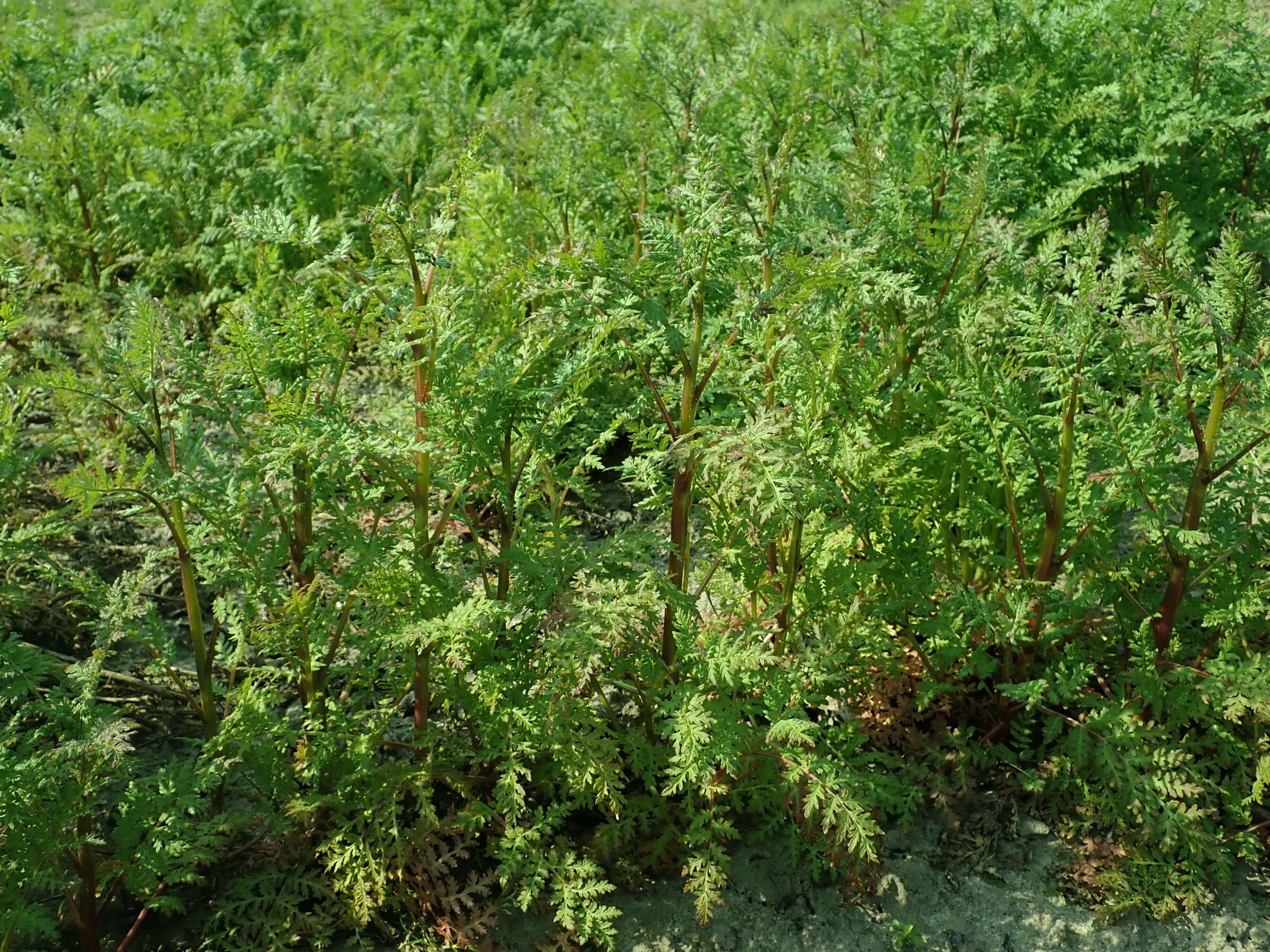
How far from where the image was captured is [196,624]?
2.91 meters

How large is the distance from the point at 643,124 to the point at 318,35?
116 inches

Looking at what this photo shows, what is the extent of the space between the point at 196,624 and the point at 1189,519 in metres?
2.46

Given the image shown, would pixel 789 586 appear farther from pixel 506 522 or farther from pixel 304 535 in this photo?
pixel 304 535

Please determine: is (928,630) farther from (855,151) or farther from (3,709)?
(3,709)

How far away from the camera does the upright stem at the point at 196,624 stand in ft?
9.19

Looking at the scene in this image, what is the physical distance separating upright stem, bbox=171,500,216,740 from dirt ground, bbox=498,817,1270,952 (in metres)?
0.90

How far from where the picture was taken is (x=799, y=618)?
3000 millimetres

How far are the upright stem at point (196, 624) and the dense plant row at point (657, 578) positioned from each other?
0.01 meters

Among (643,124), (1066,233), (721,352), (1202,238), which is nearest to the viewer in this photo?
(721,352)

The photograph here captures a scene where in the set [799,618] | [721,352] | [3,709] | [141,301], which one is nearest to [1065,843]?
[799,618]

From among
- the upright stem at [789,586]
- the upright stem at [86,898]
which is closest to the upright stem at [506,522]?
the upright stem at [789,586]

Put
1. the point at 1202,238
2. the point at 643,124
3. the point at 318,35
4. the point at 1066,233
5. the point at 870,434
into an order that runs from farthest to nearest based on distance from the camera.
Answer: the point at 318,35, the point at 643,124, the point at 1202,238, the point at 1066,233, the point at 870,434

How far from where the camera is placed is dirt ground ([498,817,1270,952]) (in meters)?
2.92

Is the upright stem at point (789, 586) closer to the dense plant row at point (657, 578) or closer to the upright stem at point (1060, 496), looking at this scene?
the dense plant row at point (657, 578)
